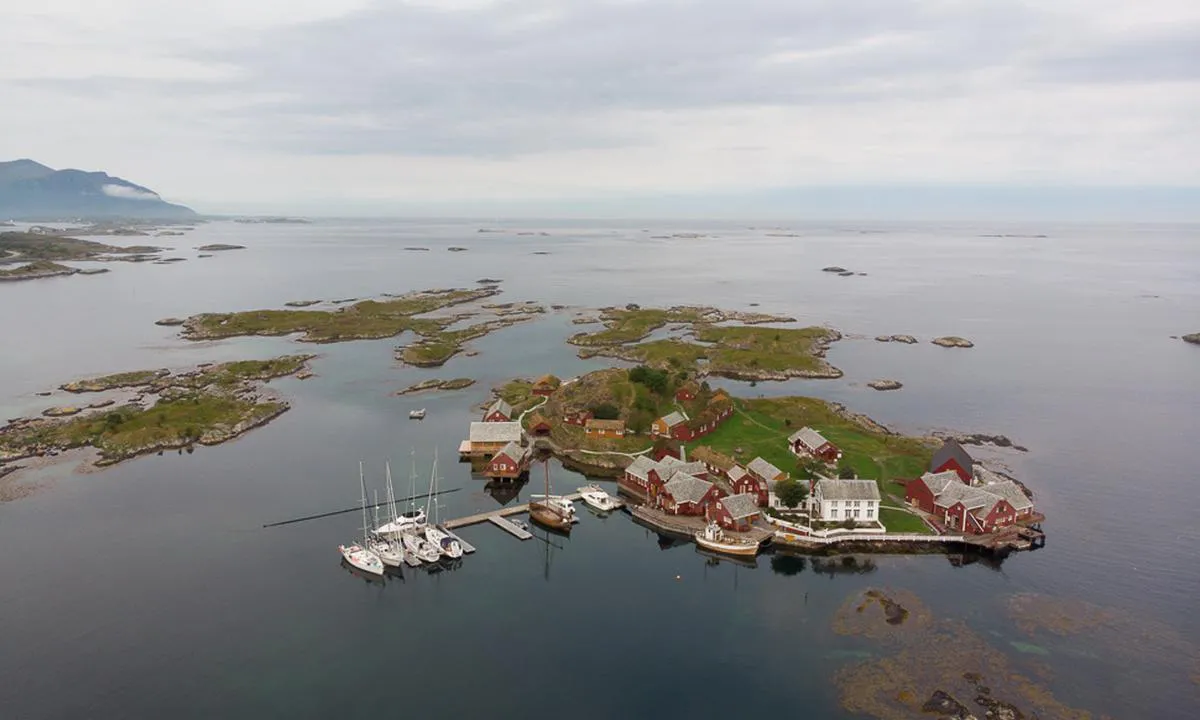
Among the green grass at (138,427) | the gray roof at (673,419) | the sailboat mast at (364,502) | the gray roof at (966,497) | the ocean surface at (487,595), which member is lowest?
the ocean surface at (487,595)

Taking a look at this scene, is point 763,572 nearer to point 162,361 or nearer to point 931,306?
point 162,361

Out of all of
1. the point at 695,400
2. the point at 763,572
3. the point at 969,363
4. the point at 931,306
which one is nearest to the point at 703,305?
the point at 931,306

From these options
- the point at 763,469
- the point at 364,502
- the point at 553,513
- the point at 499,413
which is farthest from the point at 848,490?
the point at 364,502

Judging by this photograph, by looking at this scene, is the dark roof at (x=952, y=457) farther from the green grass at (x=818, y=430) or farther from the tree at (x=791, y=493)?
the tree at (x=791, y=493)

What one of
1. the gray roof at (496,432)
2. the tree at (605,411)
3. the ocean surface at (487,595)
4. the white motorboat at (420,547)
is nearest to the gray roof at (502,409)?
the ocean surface at (487,595)

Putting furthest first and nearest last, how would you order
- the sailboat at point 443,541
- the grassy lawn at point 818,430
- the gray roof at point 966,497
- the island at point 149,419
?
the island at point 149,419 → the grassy lawn at point 818,430 → the gray roof at point 966,497 → the sailboat at point 443,541

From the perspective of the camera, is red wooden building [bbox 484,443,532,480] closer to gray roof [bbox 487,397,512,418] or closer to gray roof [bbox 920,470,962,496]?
gray roof [bbox 487,397,512,418]

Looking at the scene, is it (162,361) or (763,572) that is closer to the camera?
(763,572)
